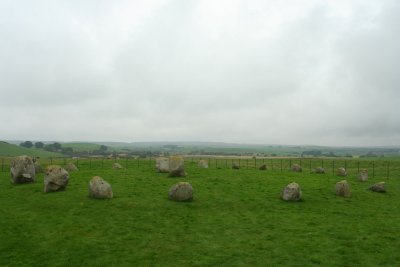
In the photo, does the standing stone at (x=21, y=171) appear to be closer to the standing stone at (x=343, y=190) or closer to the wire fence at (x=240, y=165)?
the wire fence at (x=240, y=165)

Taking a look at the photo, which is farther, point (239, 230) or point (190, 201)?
point (190, 201)

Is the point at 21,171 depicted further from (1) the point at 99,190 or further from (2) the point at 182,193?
(2) the point at 182,193

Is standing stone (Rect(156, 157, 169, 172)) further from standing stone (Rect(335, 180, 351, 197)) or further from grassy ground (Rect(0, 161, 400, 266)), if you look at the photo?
standing stone (Rect(335, 180, 351, 197))

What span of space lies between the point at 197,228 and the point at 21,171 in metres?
25.2

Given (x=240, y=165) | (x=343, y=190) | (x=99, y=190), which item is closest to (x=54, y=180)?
(x=99, y=190)

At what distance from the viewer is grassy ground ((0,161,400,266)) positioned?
19844mm

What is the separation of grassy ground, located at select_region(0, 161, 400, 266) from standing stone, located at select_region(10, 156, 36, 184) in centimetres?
145

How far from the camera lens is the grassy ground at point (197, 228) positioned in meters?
19.8

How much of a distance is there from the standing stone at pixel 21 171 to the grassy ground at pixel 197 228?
1454 millimetres

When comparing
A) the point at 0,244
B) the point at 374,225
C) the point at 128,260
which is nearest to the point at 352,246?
the point at 374,225

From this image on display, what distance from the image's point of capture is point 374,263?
19.3m

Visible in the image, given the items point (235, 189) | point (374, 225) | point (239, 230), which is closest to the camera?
point (239, 230)

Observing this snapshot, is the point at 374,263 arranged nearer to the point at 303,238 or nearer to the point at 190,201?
the point at 303,238

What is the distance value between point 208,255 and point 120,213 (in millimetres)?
10641
